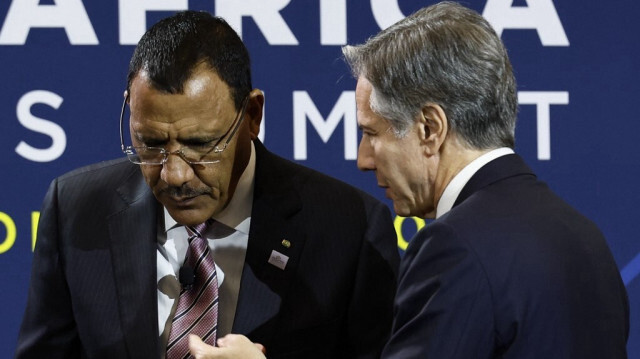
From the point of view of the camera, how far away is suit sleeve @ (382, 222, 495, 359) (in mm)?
1364

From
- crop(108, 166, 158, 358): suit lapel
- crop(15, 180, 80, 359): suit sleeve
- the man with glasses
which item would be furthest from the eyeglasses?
crop(15, 180, 80, 359): suit sleeve

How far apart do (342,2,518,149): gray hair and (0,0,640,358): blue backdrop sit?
0.93 m

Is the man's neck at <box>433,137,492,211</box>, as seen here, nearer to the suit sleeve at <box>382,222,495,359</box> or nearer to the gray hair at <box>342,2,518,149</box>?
the gray hair at <box>342,2,518,149</box>

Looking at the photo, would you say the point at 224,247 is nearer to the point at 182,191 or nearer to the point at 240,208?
the point at 240,208

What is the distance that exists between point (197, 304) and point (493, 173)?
69 centimetres

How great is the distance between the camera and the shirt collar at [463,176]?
5.03 ft

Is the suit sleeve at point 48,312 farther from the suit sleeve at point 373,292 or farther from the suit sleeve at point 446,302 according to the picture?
the suit sleeve at point 446,302

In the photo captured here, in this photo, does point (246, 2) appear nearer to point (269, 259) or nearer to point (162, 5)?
point (162, 5)

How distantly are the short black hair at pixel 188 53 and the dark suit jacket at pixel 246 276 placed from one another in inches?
10.3

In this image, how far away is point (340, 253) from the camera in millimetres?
1999

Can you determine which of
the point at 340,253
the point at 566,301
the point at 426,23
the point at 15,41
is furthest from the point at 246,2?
the point at 566,301

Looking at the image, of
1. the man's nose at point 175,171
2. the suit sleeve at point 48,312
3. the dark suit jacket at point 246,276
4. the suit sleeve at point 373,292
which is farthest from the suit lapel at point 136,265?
the suit sleeve at point 373,292

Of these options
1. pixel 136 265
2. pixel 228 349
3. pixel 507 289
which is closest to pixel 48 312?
pixel 136 265

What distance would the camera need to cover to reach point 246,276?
1.94 m
